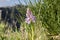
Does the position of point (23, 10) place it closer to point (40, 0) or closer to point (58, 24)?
point (40, 0)

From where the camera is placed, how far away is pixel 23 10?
7223mm

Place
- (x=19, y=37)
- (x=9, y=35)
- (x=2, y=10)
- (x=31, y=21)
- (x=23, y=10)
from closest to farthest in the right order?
(x=31, y=21) < (x=19, y=37) < (x=9, y=35) < (x=23, y=10) < (x=2, y=10)

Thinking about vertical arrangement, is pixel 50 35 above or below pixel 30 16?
below

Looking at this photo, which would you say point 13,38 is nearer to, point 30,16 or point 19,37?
point 19,37

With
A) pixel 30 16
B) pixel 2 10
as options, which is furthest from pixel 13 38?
pixel 2 10

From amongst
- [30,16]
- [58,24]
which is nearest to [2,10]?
[58,24]

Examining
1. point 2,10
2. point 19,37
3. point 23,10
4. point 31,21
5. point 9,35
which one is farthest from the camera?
point 2,10

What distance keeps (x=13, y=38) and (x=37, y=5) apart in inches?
45.2

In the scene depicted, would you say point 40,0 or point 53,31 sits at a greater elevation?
point 40,0

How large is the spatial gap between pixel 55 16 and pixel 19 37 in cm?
120

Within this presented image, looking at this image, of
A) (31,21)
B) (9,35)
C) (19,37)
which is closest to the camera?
(31,21)

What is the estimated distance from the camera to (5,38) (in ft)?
22.2

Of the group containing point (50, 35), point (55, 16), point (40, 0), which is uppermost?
point (40, 0)

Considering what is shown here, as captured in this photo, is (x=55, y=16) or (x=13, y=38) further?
(x=55, y=16)
